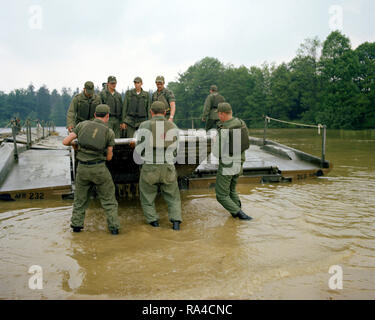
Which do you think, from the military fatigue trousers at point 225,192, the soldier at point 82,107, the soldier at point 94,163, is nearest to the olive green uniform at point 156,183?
the soldier at point 94,163

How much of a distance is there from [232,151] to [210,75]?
78.5 meters

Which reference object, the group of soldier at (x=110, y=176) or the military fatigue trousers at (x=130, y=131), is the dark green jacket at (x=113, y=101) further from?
the group of soldier at (x=110, y=176)

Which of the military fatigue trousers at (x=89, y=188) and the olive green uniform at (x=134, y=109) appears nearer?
the military fatigue trousers at (x=89, y=188)

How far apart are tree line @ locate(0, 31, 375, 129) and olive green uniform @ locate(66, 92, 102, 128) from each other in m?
28.9

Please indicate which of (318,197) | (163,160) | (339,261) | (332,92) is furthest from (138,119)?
(332,92)

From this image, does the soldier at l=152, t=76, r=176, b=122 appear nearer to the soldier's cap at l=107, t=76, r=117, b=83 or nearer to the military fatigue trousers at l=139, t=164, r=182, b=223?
the soldier's cap at l=107, t=76, r=117, b=83

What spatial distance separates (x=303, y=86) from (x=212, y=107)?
60.2 metres

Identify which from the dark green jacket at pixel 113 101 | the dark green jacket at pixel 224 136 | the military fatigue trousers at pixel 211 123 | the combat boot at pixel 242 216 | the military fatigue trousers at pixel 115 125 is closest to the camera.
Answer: the dark green jacket at pixel 224 136

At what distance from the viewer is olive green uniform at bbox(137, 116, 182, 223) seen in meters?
5.31

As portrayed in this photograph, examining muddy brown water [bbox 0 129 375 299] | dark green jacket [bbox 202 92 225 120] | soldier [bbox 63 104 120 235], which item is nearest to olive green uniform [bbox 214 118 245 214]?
muddy brown water [bbox 0 129 375 299]

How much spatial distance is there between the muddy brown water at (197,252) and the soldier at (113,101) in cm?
187

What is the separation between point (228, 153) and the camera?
5.79m

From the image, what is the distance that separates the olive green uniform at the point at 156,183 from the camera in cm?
531

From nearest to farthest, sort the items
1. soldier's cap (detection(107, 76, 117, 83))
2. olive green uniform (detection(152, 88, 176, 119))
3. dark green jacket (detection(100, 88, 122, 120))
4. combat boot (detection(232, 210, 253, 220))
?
combat boot (detection(232, 210, 253, 220)), soldier's cap (detection(107, 76, 117, 83)), dark green jacket (detection(100, 88, 122, 120)), olive green uniform (detection(152, 88, 176, 119))
